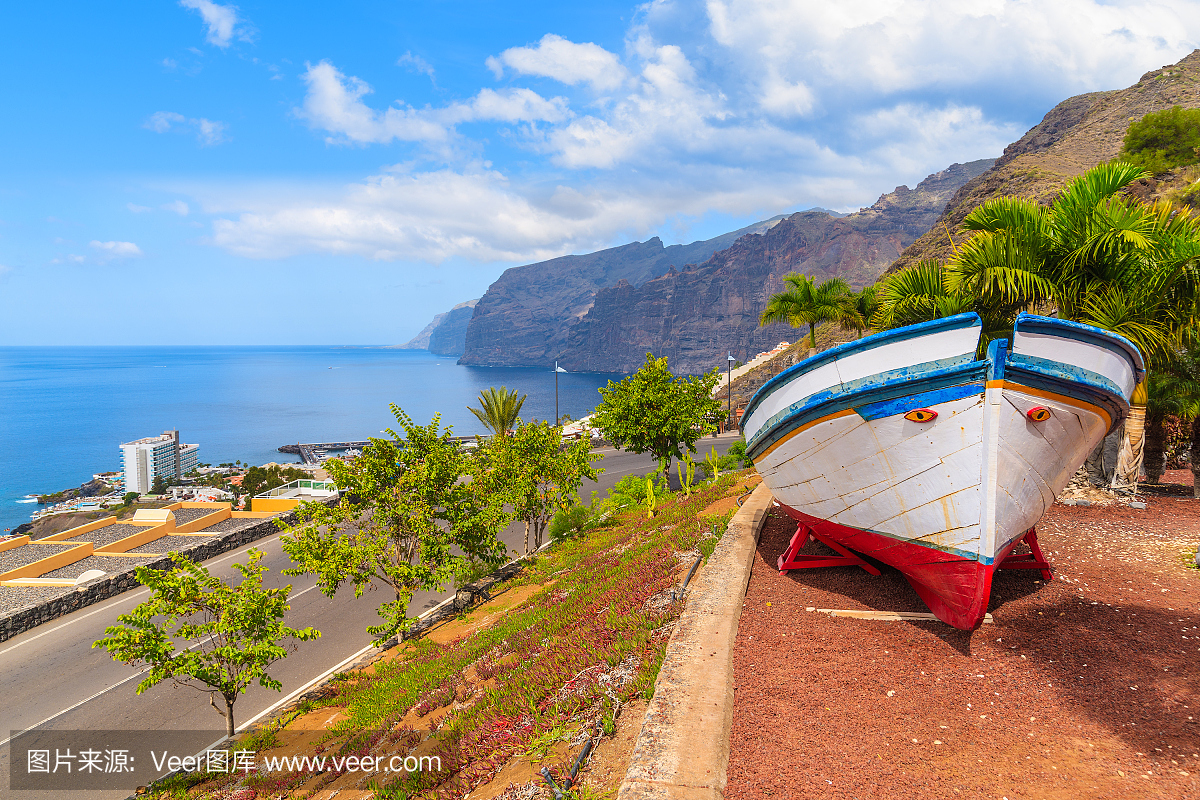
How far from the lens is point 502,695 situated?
6.48 metres

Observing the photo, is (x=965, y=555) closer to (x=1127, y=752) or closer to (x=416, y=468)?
(x=1127, y=752)

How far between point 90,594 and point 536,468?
15610 mm

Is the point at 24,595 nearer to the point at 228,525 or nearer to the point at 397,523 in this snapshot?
the point at 228,525

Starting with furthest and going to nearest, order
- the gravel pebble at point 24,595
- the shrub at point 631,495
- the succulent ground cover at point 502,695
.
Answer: the shrub at point 631,495 → the gravel pebble at point 24,595 → the succulent ground cover at point 502,695

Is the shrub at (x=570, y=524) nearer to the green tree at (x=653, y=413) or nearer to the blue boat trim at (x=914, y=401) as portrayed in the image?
the green tree at (x=653, y=413)

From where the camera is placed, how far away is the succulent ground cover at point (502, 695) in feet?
16.8

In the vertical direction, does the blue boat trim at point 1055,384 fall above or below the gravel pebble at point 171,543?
above

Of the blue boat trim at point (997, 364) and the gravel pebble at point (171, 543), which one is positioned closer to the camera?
the blue boat trim at point (997, 364)

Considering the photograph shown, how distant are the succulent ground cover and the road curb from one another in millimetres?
309

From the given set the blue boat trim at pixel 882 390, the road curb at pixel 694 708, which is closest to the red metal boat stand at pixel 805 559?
the road curb at pixel 694 708

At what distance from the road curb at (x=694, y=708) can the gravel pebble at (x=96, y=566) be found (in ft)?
80.2

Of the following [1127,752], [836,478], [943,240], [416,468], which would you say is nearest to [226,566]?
[416,468]

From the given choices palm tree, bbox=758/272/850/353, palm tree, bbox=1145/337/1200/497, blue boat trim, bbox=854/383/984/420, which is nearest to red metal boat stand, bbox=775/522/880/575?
blue boat trim, bbox=854/383/984/420

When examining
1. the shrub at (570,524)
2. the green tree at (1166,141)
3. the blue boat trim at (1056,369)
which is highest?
the green tree at (1166,141)
